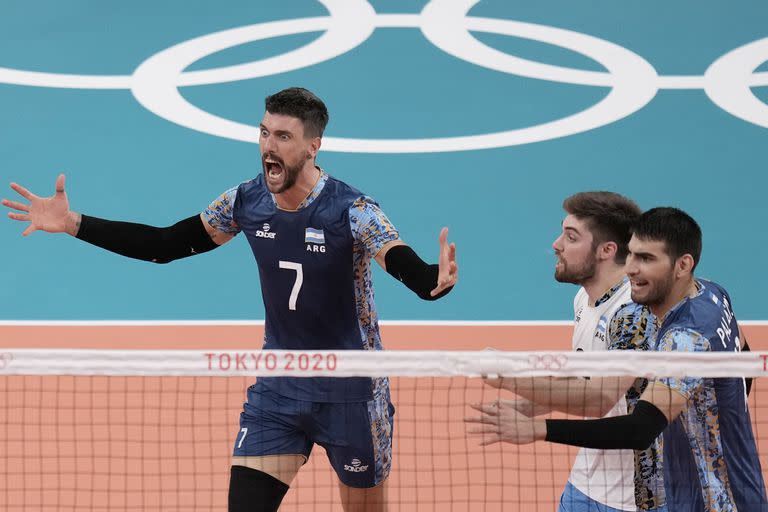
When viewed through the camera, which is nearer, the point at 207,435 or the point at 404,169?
the point at 207,435

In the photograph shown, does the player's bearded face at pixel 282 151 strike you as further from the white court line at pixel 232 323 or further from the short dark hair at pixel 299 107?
the white court line at pixel 232 323

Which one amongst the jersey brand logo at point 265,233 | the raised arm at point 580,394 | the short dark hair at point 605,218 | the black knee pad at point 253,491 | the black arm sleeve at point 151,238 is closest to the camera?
the raised arm at point 580,394


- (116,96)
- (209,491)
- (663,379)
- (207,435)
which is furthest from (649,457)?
(116,96)

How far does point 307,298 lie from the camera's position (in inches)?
290

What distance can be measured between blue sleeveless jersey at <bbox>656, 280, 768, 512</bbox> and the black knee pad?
102 inches

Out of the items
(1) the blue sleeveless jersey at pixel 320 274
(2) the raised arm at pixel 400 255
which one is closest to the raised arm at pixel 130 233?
(1) the blue sleeveless jersey at pixel 320 274

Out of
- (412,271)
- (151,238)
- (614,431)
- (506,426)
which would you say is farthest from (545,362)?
(151,238)

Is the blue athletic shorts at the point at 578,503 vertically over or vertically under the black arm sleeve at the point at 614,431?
under

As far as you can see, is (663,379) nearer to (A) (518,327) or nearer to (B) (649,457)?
(B) (649,457)

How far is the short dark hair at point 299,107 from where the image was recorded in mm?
7465

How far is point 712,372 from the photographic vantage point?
566 centimetres

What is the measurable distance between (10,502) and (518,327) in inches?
275

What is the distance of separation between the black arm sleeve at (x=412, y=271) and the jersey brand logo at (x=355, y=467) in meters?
1.31

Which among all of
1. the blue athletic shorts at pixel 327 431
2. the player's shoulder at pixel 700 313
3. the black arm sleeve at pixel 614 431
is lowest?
the black arm sleeve at pixel 614 431
